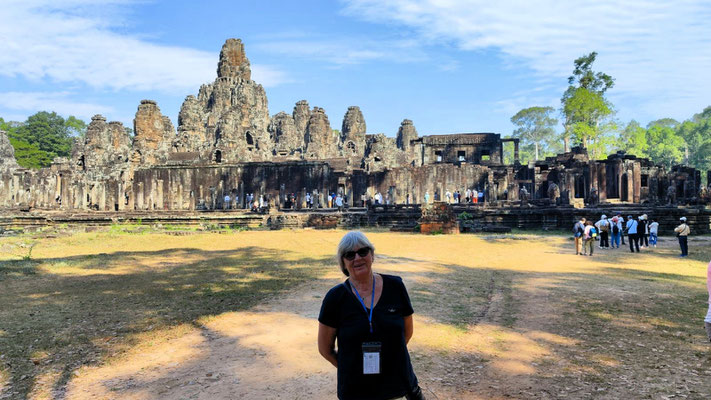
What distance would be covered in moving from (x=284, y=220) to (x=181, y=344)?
1880 centimetres

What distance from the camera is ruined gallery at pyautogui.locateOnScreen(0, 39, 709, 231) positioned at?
1190 inches

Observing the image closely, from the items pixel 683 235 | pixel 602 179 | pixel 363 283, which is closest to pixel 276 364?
pixel 363 283

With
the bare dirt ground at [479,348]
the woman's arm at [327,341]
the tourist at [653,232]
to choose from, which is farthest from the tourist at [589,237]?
the woman's arm at [327,341]

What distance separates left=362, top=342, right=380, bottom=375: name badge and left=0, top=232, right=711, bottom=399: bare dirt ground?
1.55 meters

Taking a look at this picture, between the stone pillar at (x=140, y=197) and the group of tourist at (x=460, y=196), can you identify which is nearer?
the group of tourist at (x=460, y=196)

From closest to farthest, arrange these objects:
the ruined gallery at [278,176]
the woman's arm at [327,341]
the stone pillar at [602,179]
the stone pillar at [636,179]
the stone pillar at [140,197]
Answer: the woman's arm at [327,341] < the ruined gallery at [278,176] < the stone pillar at [636,179] < the stone pillar at [602,179] < the stone pillar at [140,197]

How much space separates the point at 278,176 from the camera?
113 feet

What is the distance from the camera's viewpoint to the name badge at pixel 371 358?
2.36 meters

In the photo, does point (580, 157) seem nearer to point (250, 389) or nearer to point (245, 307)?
point (245, 307)

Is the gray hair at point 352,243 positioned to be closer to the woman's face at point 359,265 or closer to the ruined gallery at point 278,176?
the woman's face at point 359,265

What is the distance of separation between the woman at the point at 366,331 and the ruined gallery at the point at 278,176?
2272 centimetres

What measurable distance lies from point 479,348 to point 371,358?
2.93 m

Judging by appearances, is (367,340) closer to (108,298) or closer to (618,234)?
(108,298)

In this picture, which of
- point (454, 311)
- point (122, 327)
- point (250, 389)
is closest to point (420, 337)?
point (454, 311)
